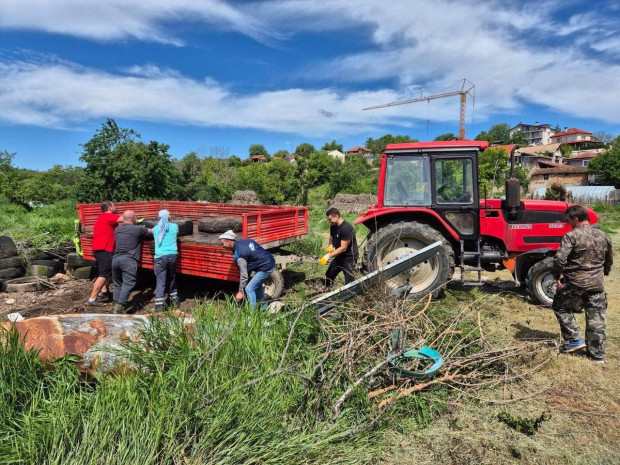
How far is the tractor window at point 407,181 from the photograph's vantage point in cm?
562

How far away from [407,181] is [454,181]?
66 centimetres

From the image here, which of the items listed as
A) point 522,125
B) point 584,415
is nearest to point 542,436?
point 584,415

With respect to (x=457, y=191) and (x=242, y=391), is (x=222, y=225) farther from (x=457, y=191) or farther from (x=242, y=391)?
(x=242, y=391)

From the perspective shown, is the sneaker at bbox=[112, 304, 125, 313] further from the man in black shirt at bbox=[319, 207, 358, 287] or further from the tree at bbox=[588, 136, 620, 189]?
the tree at bbox=[588, 136, 620, 189]

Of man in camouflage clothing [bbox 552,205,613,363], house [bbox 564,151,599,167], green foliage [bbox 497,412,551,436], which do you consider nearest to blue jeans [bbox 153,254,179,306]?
green foliage [bbox 497,412,551,436]

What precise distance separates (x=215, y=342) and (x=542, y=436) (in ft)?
8.27

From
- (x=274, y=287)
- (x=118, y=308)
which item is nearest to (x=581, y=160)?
(x=274, y=287)

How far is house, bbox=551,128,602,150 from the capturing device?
83.0m

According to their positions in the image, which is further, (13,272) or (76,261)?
(76,261)

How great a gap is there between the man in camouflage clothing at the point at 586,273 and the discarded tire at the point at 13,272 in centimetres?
875

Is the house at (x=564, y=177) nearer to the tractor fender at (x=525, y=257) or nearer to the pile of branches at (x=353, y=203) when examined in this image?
the pile of branches at (x=353, y=203)

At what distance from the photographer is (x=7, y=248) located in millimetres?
7414

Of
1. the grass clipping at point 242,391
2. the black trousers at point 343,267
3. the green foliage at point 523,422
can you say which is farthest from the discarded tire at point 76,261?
the green foliage at point 523,422

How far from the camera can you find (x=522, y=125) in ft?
388
